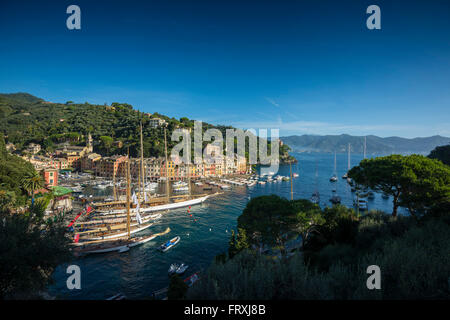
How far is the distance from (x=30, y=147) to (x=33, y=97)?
136 m

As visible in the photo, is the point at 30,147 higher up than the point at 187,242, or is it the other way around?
the point at 30,147

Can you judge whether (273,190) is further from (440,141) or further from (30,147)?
(440,141)

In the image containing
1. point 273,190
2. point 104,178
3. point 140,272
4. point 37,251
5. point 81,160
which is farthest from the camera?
point 81,160

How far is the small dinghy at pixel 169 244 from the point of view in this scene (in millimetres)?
16000

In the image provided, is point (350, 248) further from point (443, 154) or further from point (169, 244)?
point (443, 154)

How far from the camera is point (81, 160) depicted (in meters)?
56.2

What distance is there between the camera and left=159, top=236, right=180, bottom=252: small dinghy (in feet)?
52.5

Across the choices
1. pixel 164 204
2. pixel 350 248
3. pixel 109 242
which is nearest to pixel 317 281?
pixel 350 248

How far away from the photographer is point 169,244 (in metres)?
16.5

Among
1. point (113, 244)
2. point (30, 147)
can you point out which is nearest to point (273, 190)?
point (113, 244)

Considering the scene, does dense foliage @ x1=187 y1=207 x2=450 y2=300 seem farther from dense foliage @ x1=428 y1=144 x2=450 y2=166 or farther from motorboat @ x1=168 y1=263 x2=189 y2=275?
dense foliage @ x1=428 y1=144 x2=450 y2=166

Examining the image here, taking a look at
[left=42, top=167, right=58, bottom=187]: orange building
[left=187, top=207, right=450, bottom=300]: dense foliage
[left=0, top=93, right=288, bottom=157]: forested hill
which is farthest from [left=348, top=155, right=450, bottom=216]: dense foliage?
[left=0, top=93, right=288, bottom=157]: forested hill

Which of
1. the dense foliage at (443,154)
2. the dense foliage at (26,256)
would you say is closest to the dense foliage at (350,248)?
the dense foliage at (26,256)

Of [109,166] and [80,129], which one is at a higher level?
[80,129]
